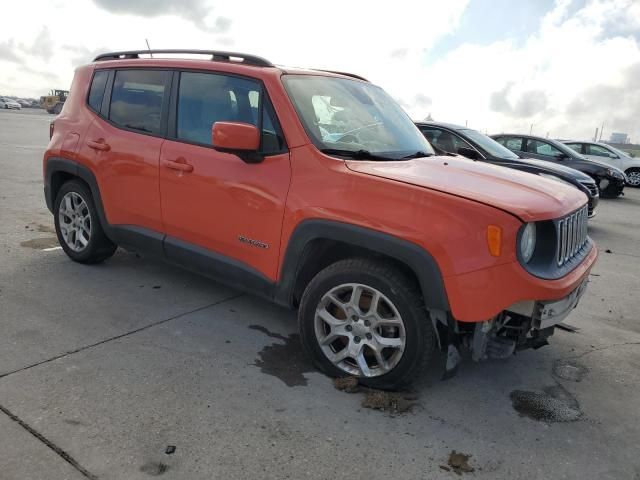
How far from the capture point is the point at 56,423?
269 centimetres

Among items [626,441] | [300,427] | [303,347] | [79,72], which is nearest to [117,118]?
[79,72]

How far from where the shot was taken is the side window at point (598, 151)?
17.2 meters

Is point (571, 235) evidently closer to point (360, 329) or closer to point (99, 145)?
point (360, 329)

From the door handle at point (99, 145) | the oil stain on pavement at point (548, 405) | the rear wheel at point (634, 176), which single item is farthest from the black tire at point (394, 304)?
the rear wheel at point (634, 176)

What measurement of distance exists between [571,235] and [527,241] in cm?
62

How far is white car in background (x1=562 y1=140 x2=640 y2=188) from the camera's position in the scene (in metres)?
17.0

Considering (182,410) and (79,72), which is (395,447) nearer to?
(182,410)

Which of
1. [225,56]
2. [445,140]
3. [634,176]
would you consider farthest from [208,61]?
[634,176]

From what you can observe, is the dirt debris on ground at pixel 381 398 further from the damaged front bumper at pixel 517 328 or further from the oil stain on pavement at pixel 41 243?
the oil stain on pavement at pixel 41 243

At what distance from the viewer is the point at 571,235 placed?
11.0 ft

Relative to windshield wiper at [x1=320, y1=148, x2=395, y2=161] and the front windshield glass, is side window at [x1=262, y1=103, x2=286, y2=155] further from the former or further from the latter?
windshield wiper at [x1=320, y1=148, x2=395, y2=161]

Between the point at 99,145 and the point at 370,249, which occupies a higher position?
the point at 99,145

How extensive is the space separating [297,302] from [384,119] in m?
1.56

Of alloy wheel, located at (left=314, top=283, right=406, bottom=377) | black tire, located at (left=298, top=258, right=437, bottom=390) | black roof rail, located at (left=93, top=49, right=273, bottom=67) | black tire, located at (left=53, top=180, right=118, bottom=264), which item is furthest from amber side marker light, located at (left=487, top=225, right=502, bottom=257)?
black tire, located at (left=53, top=180, right=118, bottom=264)
